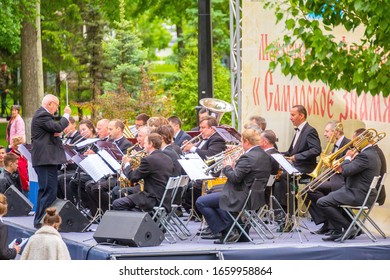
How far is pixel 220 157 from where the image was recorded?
1756 cm

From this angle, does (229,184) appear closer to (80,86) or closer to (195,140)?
(195,140)

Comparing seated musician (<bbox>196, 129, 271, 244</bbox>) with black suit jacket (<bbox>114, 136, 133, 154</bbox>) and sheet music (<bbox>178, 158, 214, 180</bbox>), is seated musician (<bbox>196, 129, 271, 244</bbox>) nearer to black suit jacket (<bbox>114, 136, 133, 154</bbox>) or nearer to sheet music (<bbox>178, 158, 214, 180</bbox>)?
sheet music (<bbox>178, 158, 214, 180</bbox>)

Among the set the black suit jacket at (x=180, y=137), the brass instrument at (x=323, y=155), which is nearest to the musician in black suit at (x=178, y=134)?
the black suit jacket at (x=180, y=137)

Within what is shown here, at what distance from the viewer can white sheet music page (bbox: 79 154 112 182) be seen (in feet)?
57.1

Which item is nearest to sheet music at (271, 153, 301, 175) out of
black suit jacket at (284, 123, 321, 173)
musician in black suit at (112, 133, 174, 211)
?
black suit jacket at (284, 123, 321, 173)

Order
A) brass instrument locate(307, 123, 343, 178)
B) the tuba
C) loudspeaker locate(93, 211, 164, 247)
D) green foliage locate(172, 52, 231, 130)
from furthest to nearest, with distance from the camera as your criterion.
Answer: green foliage locate(172, 52, 231, 130) < the tuba < brass instrument locate(307, 123, 343, 178) < loudspeaker locate(93, 211, 164, 247)

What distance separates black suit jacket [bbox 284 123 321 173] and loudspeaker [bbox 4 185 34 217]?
4948mm

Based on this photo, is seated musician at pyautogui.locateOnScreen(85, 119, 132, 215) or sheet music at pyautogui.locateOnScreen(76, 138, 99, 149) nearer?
sheet music at pyautogui.locateOnScreen(76, 138, 99, 149)

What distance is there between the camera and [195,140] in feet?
66.7

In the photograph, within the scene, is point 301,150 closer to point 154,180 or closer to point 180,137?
point 154,180

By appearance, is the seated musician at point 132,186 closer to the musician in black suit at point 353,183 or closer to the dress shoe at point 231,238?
the dress shoe at point 231,238

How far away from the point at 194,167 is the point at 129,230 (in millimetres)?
1374

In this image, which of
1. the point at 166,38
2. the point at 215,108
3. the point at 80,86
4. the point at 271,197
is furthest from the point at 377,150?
the point at 166,38

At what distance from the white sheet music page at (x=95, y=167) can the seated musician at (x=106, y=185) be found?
2.09ft
